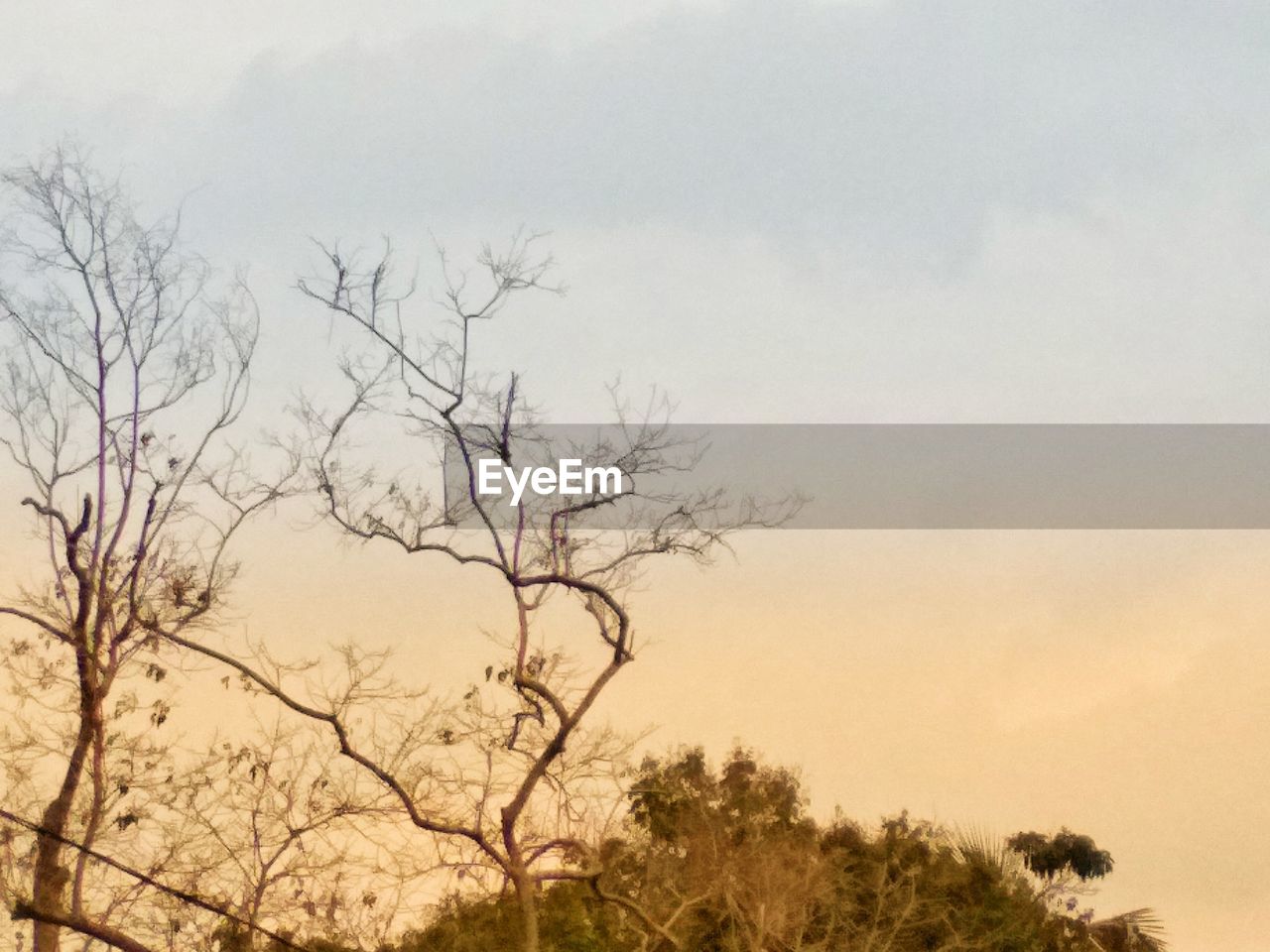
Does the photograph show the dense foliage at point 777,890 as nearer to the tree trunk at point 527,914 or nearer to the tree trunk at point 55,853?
the tree trunk at point 527,914

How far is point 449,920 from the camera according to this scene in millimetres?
31906

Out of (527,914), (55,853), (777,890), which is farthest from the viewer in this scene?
(777,890)

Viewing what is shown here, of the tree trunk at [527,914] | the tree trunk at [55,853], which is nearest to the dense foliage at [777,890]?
the tree trunk at [527,914]

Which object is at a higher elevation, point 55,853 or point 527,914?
point 55,853

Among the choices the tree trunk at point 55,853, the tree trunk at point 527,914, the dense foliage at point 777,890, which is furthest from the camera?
the dense foliage at point 777,890

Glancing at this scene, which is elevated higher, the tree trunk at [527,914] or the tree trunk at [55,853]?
the tree trunk at [55,853]

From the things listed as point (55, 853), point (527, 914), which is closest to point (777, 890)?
point (527, 914)

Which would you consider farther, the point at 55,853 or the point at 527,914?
the point at 55,853

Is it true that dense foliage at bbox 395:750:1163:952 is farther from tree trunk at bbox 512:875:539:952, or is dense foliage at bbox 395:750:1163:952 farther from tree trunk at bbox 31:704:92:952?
tree trunk at bbox 31:704:92:952

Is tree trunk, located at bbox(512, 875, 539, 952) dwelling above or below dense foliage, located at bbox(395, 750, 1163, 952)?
below

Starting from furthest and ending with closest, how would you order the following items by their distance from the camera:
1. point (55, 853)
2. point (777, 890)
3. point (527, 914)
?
point (777, 890) < point (55, 853) < point (527, 914)

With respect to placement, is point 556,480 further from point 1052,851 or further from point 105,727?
point 1052,851

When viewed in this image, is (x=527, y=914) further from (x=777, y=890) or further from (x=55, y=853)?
(x=777, y=890)

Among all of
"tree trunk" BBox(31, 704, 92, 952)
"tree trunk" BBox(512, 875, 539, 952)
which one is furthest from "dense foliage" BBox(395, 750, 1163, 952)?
"tree trunk" BBox(31, 704, 92, 952)
